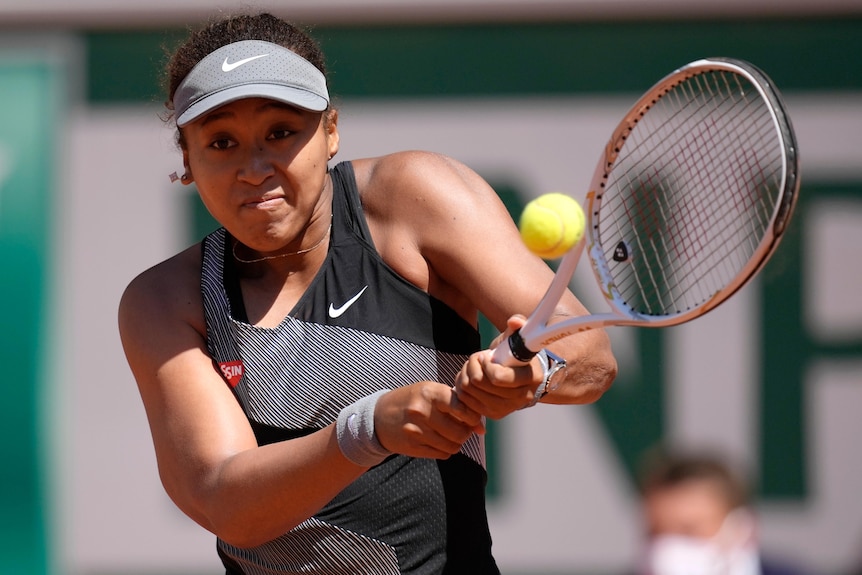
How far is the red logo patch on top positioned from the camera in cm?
266

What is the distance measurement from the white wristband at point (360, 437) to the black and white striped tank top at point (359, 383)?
226mm

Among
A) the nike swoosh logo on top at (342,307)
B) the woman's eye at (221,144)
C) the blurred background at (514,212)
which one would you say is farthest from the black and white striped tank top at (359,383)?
the blurred background at (514,212)

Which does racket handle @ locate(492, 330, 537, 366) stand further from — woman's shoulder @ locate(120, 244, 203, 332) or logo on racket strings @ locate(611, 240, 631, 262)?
woman's shoulder @ locate(120, 244, 203, 332)

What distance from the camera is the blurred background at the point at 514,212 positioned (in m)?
5.21

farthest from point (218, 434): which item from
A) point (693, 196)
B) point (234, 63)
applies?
point (693, 196)

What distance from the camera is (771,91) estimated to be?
2.09 m

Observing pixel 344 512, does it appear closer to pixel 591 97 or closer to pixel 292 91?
pixel 292 91

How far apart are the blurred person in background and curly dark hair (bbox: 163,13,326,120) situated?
3.71 ft

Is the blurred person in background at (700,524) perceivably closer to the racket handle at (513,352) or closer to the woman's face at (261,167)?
the racket handle at (513,352)

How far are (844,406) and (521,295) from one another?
3.05m

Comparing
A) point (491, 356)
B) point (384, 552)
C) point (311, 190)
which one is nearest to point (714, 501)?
point (491, 356)

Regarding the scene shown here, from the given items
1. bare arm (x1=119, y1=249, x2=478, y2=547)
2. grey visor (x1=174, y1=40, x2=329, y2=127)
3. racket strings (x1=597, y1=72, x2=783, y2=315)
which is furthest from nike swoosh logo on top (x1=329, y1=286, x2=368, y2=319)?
racket strings (x1=597, y1=72, x2=783, y2=315)

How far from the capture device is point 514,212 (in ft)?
17.3

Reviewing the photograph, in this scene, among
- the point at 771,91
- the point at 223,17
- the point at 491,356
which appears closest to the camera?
the point at 771,91
